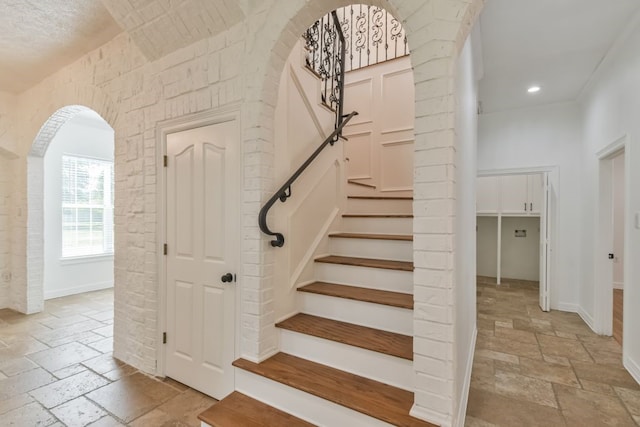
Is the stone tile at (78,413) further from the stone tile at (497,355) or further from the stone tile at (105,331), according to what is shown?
the stone tile at (497,355)

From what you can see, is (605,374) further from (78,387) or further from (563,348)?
(78,387)

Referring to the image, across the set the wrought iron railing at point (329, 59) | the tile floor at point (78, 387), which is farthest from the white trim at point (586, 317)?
the tile floor at point (78, 387)

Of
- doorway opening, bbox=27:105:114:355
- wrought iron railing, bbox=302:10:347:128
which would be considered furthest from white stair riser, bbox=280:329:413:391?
doorway opening, bbox=27:105:114:355

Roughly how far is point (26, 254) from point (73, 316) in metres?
1.10

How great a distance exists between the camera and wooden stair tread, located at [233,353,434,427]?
148 centimetres

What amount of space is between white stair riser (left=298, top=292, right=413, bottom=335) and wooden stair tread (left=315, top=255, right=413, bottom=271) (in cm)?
32

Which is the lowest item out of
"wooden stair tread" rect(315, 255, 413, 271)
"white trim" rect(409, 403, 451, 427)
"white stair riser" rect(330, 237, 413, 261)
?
"white trim" rect(409, 403, 451, 427)

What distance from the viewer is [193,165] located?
2.34 m

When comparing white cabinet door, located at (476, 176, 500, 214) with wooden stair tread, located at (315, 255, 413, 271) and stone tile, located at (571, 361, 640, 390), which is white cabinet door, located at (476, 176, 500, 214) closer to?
stone tile, located at (571, 361, 640, 390)

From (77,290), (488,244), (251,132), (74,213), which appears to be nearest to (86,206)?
(74,213)

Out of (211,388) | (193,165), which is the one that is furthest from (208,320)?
(193,165)

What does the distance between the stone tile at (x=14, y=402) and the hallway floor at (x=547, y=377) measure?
126 inches

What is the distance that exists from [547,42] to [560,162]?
215cm

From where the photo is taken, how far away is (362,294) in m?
2.14
